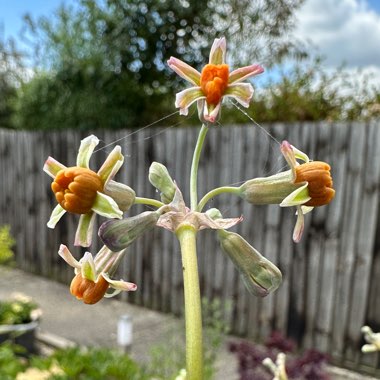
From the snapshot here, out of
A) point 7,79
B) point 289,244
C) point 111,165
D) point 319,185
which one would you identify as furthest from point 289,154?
point 7,79

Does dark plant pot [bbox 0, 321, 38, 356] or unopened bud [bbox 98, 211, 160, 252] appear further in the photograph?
dark plant pot [bbox 0, 321, 38, 356]

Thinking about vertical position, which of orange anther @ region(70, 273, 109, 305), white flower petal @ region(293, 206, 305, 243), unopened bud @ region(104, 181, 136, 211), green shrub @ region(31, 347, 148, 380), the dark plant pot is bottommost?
the dark plant pot

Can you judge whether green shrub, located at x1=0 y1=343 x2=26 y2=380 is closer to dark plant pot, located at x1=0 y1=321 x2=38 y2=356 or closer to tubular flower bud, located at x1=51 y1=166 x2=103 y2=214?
dark plant pot, located at x1=0 y1=321 x2=38 y2=356

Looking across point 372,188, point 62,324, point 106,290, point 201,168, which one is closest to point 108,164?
point 106,290

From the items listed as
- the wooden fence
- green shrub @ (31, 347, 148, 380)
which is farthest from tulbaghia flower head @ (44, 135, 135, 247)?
the wooden fence

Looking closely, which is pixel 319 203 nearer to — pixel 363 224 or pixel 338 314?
pixel 363 224

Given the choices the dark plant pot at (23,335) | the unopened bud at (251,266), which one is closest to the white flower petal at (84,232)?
the unopened bud at (251,266)

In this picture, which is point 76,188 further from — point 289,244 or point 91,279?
point 289,244

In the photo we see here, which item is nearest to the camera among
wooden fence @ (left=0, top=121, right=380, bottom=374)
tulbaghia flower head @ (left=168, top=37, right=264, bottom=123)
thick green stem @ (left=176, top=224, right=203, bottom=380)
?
thick green stem @ (left=176, top=224, right=203, bottom=380)
